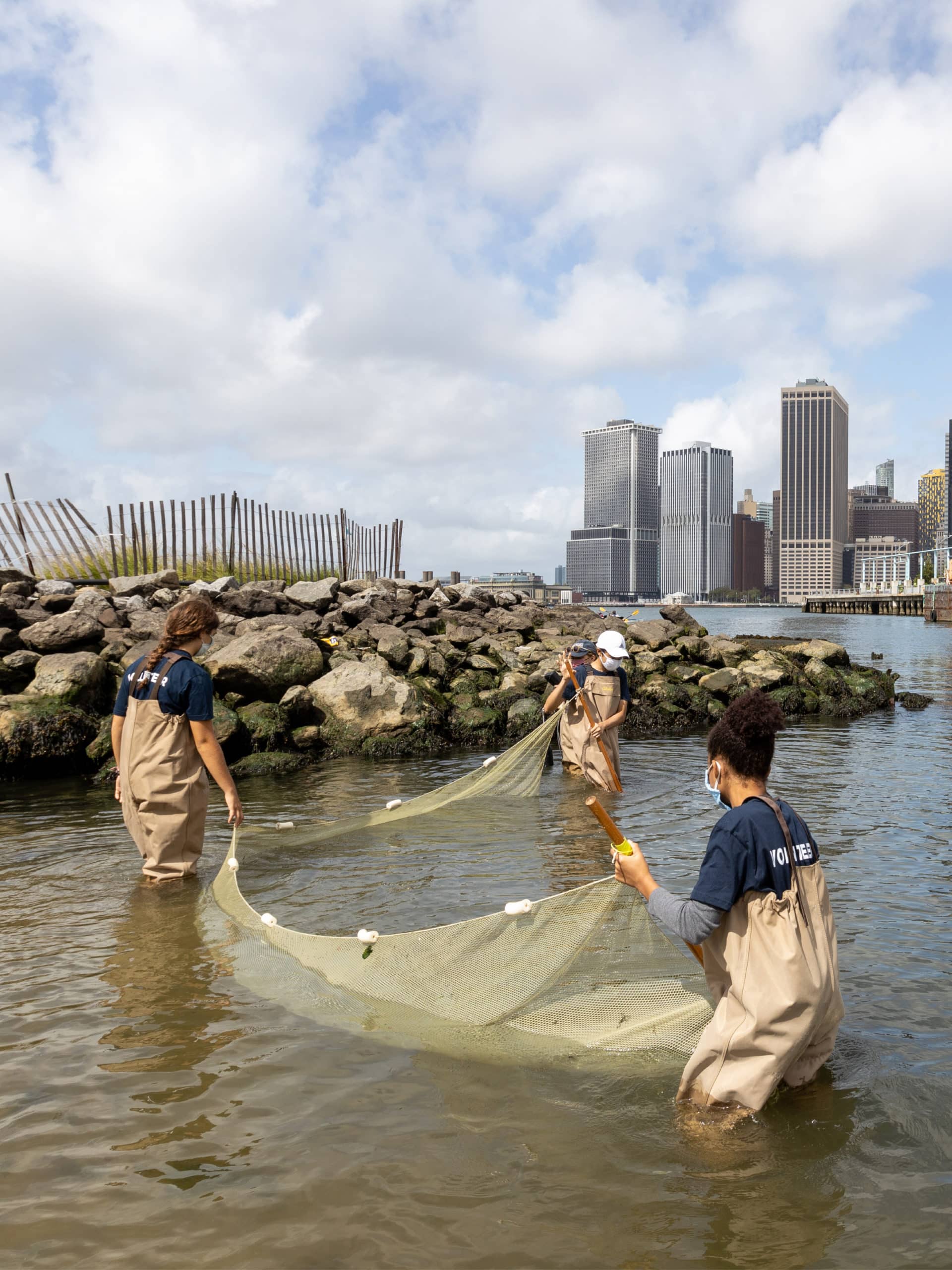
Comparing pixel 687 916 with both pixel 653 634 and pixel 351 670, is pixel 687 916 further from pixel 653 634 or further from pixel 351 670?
pixel 653 634

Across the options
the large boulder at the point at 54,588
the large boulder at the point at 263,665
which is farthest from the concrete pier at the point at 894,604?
the large boulder at the point at 263,665

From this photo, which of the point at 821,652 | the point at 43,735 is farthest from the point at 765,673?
the point at 43,735

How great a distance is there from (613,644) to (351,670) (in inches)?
235

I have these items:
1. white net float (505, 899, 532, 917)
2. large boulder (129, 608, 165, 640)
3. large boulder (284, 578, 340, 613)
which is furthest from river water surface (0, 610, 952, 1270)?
large boulder (284, 578, 340, 613)

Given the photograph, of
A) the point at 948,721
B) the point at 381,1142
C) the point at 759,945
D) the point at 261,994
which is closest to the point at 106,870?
the point at 261,994

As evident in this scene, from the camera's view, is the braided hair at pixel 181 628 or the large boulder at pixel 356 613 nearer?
the braided hair at pixel 181 628

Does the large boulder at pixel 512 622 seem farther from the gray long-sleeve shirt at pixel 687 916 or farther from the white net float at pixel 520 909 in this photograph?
the gray long-sleeve shirt at pixel 687 916

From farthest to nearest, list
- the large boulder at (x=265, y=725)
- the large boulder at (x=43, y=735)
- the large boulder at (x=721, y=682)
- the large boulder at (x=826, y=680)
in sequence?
the large boulder at (x=826, y=680)
the large boulder at (x=721, y=682)
the large boulder at (x=265, y=725)
the large boulder at (x=43, y=735)

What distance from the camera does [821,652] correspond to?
22484mm

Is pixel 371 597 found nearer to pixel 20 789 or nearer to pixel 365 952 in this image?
pixel 20 789

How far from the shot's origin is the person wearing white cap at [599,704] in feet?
33.4

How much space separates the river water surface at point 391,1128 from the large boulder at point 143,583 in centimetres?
1415

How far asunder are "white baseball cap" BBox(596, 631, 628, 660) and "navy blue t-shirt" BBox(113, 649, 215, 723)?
16.3 ft

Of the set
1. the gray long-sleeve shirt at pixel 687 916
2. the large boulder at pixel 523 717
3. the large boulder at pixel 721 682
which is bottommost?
the large boulder at pixel 523 717
